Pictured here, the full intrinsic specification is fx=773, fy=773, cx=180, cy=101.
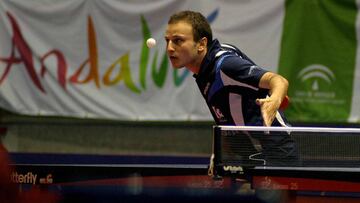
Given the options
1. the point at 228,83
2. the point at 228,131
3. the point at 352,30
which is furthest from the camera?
the point at 352,30

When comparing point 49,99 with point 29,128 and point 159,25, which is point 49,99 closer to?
point 29,128

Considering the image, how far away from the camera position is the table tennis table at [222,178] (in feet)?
9.37

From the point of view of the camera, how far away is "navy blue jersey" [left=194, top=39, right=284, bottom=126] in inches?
135

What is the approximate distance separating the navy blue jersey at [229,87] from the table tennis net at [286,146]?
1.13 ft

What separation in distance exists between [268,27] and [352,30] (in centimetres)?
80

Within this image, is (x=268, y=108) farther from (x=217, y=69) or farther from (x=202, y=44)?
(x=202, y=44)

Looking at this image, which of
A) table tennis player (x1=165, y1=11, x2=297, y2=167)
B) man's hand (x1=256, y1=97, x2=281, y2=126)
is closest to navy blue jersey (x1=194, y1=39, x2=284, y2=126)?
table tennis player (x1=165, y1=11, x2=297, y2=167)

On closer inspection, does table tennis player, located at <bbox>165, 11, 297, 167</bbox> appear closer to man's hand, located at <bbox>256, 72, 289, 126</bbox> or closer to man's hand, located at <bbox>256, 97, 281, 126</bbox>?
man's hand, located at <bbox>256, 72, 289, 126</bbox>

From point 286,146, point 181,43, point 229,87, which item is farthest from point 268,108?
point 181,43

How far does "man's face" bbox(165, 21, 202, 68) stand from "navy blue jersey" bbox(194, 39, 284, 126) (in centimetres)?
8

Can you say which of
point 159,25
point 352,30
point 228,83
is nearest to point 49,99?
point 159,25

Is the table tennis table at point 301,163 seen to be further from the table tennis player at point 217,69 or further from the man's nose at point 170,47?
the man's nose at point 170,47

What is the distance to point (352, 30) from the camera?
293 inches

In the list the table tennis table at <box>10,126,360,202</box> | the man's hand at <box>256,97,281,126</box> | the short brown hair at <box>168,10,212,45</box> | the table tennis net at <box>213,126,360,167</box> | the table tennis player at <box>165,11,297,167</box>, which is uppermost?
the short brown hair at <box>168,10,212,45</box>
